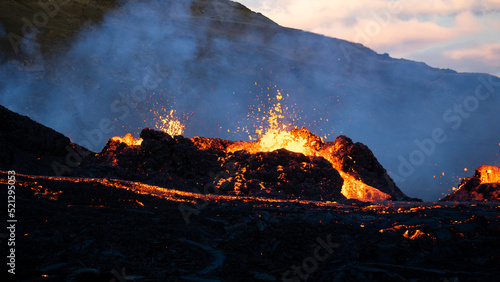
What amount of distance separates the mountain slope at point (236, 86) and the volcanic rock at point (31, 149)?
18013 mm

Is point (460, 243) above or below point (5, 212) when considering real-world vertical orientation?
below

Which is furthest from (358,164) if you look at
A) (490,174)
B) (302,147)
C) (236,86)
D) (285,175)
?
(236,86)

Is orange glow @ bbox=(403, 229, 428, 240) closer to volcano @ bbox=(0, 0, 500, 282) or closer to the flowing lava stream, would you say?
volcano @ bbox=(0, 0, 500, 282)

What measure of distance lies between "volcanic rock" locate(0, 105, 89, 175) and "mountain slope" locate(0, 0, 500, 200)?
18013 millimetres

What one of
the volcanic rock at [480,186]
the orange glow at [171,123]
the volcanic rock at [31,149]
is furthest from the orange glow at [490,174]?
the orange glow at [171,123]

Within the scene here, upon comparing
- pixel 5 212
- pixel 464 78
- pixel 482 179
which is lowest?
pixel 5 212

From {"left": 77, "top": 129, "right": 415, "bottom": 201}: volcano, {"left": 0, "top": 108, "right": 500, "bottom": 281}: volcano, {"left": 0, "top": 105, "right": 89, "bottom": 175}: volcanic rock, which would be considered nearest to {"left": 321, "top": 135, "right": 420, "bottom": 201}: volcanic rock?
{"left": 77, "top": 129, "right": 415, "bottom": 201}: volcano

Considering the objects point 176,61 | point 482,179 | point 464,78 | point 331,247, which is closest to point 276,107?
point 176,61

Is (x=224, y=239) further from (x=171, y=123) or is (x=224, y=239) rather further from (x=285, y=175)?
(x=171, y=123)

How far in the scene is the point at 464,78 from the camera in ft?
146

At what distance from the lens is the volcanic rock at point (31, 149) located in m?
10.6

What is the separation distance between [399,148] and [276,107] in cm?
1140

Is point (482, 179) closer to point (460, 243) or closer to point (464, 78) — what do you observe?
point (460, 243)

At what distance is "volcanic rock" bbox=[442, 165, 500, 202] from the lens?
12019 millimetres
